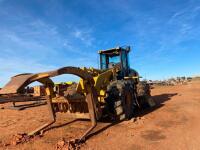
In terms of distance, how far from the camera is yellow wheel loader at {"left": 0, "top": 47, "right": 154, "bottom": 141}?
21.8ft

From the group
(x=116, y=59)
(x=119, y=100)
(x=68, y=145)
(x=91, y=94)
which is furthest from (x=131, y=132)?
(x=116, y=59)

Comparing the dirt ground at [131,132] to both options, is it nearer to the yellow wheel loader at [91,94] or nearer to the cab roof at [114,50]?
the yellow wheel loader at [91,94]

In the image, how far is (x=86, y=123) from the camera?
9344 mm

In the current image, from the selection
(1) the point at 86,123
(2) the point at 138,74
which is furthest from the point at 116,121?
(2) the point at 138,74

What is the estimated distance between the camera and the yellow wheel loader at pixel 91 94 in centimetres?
664

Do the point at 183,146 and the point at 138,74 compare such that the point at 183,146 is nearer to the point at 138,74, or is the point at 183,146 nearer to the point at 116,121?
the point at 116,121

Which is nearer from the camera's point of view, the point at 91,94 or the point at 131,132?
the point at 131,132

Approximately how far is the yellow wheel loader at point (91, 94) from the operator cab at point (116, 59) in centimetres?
5

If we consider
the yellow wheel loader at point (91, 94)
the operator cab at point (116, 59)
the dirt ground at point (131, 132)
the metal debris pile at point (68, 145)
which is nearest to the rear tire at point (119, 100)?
the yellow wheel loader at point (91, 94)

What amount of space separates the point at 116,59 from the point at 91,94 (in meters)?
4.70

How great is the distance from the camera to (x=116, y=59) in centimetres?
1261

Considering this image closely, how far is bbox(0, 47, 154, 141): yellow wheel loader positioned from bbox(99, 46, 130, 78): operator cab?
5 cm

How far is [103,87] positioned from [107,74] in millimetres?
757

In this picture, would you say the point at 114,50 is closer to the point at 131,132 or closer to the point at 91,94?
the point at 91,94
